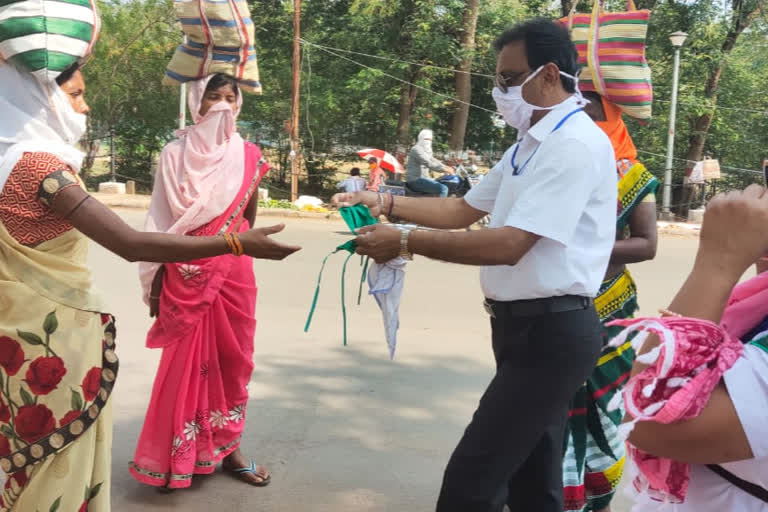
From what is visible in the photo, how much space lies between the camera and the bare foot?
352 cm

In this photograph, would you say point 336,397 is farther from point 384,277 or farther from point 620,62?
point 620,62

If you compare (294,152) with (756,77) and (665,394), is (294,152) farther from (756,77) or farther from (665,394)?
(665,394)

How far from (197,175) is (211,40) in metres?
0.68

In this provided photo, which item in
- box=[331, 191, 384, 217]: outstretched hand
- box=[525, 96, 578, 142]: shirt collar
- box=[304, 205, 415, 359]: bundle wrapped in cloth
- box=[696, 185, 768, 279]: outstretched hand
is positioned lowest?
box=[304, 205, 415, 359]: bundle wrapped in cloth

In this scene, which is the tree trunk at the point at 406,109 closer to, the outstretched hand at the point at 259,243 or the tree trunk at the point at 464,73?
the tree trunk at the point at 464,73

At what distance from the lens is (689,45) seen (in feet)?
64.0

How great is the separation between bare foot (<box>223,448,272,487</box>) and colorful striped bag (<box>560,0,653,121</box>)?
7.68ft

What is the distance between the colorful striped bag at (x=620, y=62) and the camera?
3.19 metres

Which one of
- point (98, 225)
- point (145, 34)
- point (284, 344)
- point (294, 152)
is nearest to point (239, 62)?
point (98, 225)

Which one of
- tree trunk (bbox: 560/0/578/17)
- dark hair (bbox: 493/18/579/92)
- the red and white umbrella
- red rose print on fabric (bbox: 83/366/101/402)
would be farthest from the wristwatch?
tree trunk (bbox: 560/0/578/17)

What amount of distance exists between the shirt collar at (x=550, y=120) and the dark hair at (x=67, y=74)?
4.96 feet

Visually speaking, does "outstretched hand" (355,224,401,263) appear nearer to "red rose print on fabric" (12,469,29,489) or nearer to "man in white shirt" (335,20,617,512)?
"man in white shirt" (335,20,617,512)

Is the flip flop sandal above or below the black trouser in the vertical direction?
below

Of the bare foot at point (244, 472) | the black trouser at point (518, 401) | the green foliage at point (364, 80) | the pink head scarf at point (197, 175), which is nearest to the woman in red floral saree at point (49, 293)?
the black trouser at point (518, 401)
